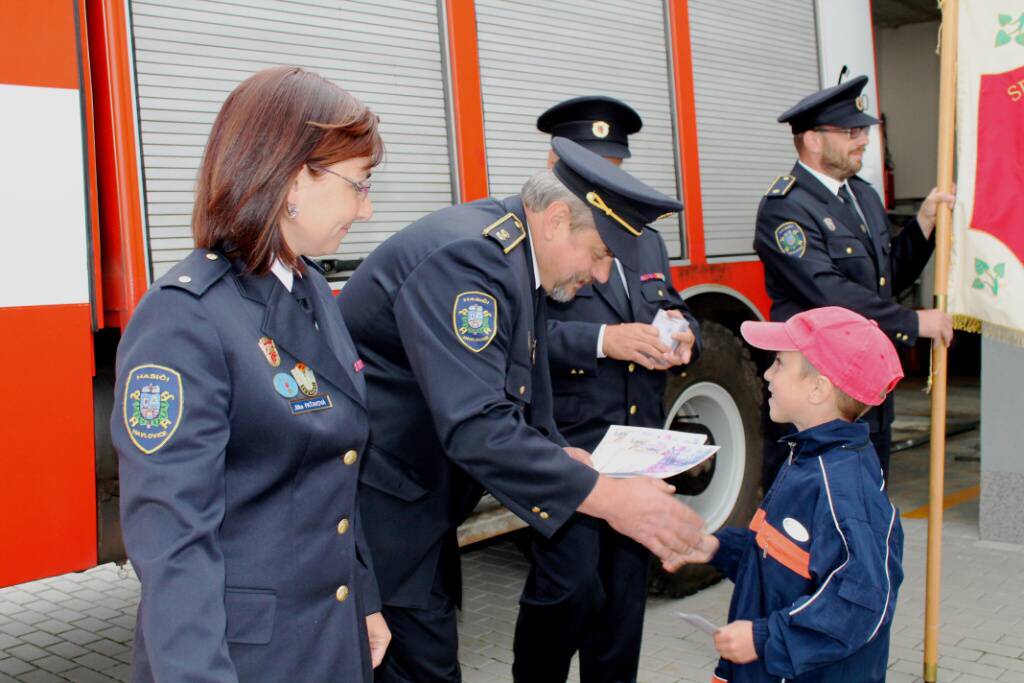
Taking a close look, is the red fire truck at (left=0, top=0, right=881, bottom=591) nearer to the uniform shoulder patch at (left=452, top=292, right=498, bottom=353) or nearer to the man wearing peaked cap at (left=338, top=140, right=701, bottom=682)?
the man wearing peaked cap at (left=338, top=140, right=701, bottom=682)

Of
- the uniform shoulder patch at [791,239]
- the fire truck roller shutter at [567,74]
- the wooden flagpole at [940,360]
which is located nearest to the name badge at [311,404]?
the fire truck roller shutter at [567,74]

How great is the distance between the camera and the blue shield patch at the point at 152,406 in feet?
4.32

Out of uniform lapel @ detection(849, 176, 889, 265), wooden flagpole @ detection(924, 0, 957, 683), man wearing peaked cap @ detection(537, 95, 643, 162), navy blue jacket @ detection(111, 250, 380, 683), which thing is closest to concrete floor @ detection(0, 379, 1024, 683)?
wooden flagpole @ detection(924, 0, 957, 683)

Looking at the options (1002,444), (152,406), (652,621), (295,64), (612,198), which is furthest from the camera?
(1002,444)

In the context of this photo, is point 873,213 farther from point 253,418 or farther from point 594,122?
point 253,418

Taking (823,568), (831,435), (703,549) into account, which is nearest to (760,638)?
(823,568)

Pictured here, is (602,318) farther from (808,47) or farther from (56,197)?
(808,47)

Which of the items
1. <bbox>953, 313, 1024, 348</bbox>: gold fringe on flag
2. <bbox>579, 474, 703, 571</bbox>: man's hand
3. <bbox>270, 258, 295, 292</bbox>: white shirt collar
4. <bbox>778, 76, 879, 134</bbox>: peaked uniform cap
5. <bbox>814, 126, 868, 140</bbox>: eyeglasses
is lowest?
<bbox>579, 474, 703, 571</bbox>: man's hand

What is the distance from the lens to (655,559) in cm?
412

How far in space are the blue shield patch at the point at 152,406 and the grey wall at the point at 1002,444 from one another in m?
4.53

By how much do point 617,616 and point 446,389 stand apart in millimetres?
1290

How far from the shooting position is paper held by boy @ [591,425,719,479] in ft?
7.69

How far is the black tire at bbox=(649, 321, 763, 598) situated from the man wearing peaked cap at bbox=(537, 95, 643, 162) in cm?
107

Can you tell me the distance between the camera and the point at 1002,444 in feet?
16.3
